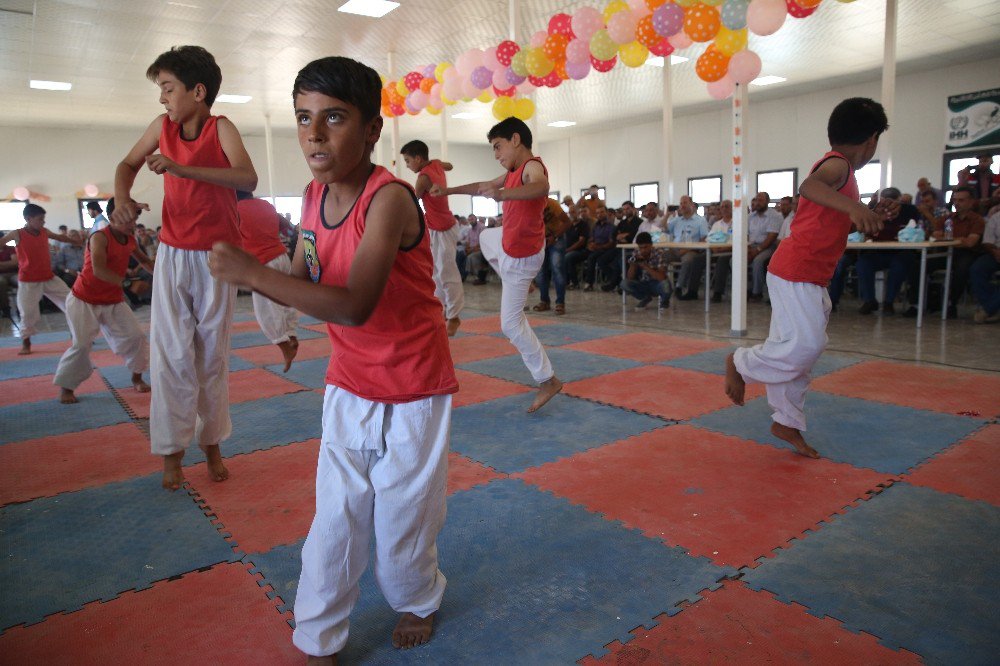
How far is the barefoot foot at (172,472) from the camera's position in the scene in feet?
9.97

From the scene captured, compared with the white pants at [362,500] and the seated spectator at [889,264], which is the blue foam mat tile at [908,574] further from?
the seated spectator at [889,264]

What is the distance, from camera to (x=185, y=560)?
2.38 m

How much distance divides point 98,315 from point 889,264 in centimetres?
852

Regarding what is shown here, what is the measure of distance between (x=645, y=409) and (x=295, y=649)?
271 cm

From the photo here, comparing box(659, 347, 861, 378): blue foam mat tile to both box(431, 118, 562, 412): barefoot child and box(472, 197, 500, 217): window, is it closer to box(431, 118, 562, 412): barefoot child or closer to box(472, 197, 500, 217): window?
box(431, 118, 562, 412): barefoot child

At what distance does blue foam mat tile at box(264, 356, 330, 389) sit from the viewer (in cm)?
520

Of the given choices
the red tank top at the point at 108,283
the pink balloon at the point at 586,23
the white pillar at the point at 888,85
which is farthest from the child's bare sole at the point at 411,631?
the white pillar at the point at 888,85

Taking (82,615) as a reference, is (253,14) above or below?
above

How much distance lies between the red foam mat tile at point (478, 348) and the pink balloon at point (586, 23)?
3785 millimetres

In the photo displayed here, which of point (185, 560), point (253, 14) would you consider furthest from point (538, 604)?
point (253, 14)

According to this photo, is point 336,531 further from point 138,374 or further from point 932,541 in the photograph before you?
point 138,374

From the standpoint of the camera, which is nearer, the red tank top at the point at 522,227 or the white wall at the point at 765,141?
the red tank top at the point at 522,227

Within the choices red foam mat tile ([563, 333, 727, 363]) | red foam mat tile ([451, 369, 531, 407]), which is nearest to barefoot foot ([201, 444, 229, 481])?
red foam mat tile ([451, 369, 531, 407])

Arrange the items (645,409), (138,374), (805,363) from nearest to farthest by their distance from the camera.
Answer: (805,363) < (645,409) < (138,374)
